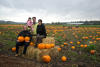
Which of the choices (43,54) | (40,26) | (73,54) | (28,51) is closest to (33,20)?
(40,26)

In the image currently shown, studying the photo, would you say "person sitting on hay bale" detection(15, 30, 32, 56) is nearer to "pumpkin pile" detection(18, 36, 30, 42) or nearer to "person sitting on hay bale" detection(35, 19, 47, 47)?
"pumpkin pile" detection(18, 36, 30, 42)

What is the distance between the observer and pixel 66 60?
15.1 feet

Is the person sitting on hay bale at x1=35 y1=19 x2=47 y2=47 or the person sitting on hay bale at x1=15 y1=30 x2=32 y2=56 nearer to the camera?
the person sitting on hay bale at x1=15 y1=30 x2=32 y2=56

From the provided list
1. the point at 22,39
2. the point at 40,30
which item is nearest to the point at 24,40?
the point at 22,39

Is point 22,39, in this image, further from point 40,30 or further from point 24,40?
point 40,30

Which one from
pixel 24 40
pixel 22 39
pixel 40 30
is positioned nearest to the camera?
pixel 22 39

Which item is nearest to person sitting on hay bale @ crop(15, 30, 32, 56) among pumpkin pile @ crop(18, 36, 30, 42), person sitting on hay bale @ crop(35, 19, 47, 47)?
pumpkin pile @ crop(18, 36, 30, 42)

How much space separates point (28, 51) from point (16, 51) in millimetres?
689

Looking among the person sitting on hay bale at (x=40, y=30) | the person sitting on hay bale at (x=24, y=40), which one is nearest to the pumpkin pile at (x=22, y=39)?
the person sitting on hay bale at (x=24, y=40)

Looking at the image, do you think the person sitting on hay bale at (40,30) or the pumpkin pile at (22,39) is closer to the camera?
the pumpkin pile at (22,39)

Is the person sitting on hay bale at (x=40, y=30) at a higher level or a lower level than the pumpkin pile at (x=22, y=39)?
higher

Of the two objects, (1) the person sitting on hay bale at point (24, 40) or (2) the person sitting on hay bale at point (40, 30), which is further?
(2) the person sitting on hay bale at point (40, 30)

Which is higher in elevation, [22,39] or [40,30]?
[40,30]

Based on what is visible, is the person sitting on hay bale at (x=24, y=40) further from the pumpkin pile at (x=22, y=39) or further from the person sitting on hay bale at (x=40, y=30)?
the person sitting on hay bale at (x=40, y=30)
